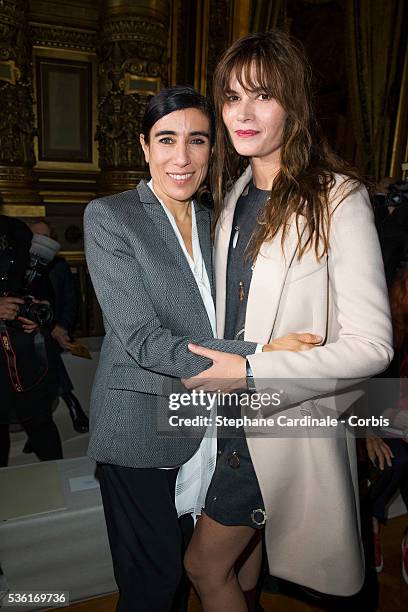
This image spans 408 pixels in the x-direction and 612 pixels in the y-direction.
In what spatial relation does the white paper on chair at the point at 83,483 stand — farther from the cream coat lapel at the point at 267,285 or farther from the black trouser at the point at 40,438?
the cream coat lapel at the point at 267,285

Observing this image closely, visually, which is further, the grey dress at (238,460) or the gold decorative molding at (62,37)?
the gold decorative molding at (62,37)

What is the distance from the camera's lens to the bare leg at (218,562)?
154 cm

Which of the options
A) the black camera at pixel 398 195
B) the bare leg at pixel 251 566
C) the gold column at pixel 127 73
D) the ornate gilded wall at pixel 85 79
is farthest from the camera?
the gold column at pixel 127 73

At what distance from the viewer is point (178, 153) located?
4.89 ft

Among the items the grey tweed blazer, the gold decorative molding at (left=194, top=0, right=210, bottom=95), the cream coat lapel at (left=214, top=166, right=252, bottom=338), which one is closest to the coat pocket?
the grey tweed blazer

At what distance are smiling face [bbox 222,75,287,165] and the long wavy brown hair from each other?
18 millimetres

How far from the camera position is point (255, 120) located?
1.45 m

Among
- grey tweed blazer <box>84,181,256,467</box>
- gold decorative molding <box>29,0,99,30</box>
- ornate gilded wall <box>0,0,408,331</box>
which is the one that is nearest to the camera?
grey tweed blazer <box>84,181,256,467</box>

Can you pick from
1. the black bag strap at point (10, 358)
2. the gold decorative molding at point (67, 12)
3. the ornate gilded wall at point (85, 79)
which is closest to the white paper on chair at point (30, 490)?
Answer: the black bag strap at point (10, 358)

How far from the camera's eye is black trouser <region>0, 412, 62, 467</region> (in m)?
3.01

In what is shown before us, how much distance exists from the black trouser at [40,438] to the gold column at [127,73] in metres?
3.26

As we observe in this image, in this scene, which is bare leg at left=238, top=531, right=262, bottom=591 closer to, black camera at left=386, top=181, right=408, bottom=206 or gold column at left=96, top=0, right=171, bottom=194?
black camera at left=386, top=181, right=408, bottom=206

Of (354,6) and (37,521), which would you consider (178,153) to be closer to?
(37,521)

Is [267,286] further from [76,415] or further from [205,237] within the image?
[76,415]
